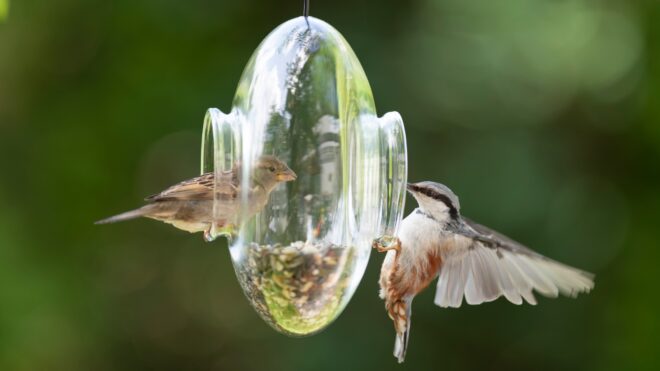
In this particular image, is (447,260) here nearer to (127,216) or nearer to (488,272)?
(488,272)

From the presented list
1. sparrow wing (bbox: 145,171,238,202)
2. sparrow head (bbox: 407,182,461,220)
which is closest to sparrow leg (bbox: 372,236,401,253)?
sparrow head (bbox: 407,182,461,220)

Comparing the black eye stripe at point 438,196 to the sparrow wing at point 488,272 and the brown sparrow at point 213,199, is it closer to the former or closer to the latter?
the sparrow wing at point 488,272

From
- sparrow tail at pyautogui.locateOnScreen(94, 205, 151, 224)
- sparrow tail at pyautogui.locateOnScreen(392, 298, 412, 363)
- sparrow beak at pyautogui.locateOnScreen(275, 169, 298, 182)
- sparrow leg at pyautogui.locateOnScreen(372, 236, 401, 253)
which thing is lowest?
sparrow tail at pyautogui.locateOnScreen(392, 298, 412, 363)

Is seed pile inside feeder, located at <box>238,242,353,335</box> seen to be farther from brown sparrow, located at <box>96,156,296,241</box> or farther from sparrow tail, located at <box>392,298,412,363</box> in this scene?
sparrow tail, located at <box>392,298,412,363</box>

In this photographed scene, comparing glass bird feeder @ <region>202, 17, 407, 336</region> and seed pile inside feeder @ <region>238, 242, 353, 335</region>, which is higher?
glass bird feeder @ <region>202, 17, 407, 336</region>

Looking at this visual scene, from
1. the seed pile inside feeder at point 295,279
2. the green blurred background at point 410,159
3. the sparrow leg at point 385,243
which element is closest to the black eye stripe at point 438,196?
the sparrow leg at point 385,243

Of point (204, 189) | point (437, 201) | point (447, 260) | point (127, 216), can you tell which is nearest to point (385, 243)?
point (437, 201)

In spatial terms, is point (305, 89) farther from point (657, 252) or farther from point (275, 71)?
point (657, 252)

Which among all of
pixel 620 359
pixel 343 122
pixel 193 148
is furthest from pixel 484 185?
pixel 343 122
